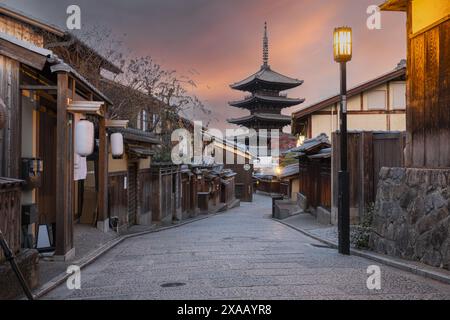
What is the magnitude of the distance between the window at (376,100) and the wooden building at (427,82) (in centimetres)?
1874

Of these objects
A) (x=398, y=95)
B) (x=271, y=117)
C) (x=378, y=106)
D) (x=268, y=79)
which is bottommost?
(x=378, y=106)

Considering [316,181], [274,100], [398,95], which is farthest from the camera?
[274,100]

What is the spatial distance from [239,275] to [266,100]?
5789cm

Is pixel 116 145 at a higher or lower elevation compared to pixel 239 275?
higher

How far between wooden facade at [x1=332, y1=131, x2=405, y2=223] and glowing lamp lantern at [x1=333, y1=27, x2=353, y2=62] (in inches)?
180

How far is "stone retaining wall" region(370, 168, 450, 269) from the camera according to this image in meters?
8.66

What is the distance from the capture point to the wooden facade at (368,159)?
15100mm

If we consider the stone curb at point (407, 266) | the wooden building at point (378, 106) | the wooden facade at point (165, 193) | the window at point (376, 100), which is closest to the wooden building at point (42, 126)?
the stone curb at point (407, 266)

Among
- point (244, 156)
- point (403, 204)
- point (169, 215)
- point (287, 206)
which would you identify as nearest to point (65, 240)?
point (403, 204)

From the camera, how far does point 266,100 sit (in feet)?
213

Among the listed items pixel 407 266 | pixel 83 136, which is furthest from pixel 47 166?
pixel 407 266

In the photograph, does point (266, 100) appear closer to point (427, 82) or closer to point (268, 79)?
point (268, 79)

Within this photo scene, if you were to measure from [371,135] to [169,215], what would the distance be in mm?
12659
